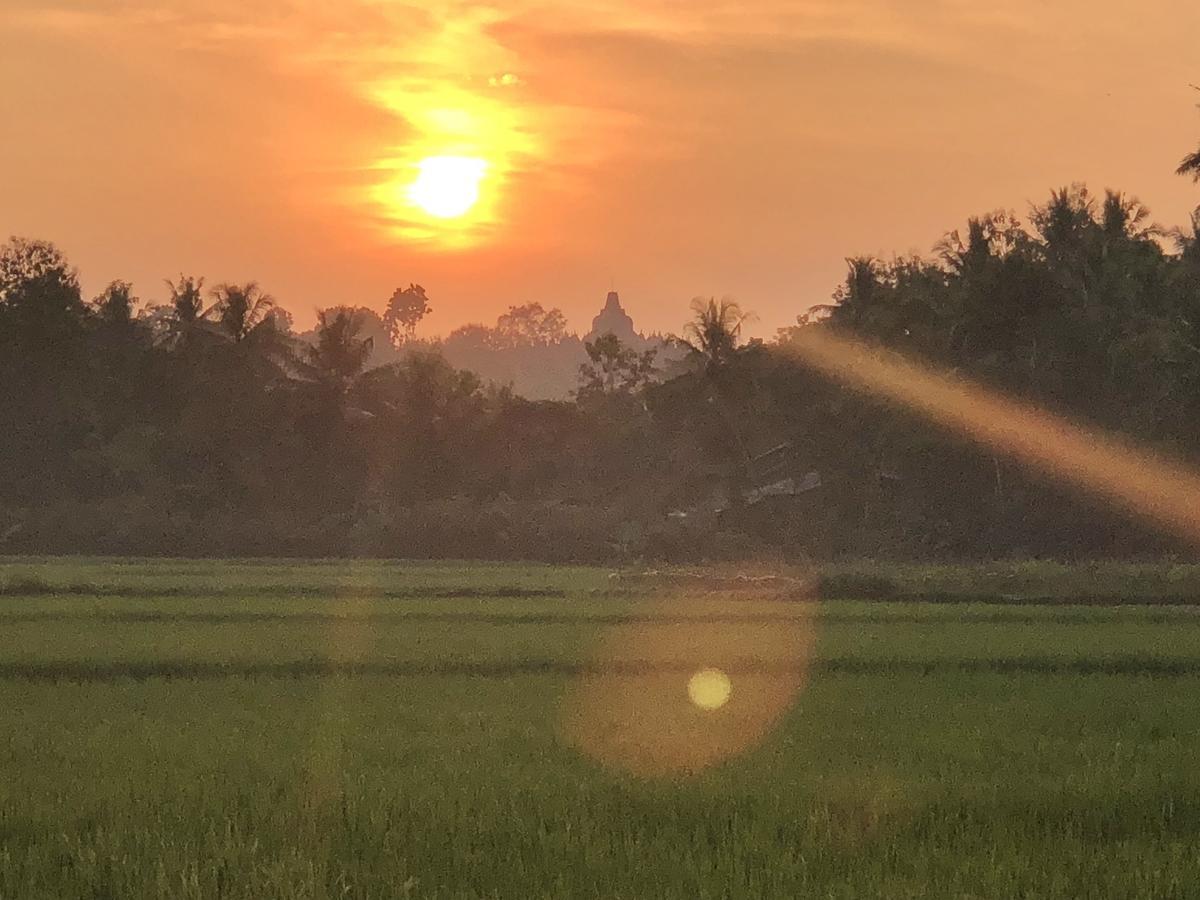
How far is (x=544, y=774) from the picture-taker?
24.0ft

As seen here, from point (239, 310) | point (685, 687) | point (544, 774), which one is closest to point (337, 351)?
point (239, 310)

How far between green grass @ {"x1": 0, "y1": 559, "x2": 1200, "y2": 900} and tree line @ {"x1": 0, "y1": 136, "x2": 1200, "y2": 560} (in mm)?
21079

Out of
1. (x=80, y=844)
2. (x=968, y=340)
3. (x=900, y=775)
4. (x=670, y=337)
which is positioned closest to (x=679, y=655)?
(x=900, y=775)

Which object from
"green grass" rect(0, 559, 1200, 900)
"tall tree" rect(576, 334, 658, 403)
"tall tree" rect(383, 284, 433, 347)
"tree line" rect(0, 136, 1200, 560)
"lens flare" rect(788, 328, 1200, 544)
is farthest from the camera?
"tall tree" rect(383, 284, 433, 347)

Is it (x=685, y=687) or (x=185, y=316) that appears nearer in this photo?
(x=685, y=687)

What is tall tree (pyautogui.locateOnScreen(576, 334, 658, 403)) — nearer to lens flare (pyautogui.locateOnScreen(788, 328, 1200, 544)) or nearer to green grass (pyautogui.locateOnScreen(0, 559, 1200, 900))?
lens flare (pyautogui.locateOnScreen(788, 328, 1200, 544))

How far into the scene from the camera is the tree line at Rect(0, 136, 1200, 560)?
3638cm

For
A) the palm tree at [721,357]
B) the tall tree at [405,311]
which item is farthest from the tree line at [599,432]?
the tall tree at [405,311]

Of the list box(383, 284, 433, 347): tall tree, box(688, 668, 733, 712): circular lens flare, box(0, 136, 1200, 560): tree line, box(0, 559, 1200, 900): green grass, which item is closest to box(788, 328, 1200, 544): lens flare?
box(0, 136, 1200, 560): tree line

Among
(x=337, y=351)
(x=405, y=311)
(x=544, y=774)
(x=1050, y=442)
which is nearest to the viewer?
(x=544, y=774)

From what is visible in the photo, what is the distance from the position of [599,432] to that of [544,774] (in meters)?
44.0

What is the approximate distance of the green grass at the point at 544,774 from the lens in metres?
5.55

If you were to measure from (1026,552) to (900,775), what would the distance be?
95.9 ft

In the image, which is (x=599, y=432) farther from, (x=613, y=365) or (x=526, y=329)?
(x=526, y=329)
